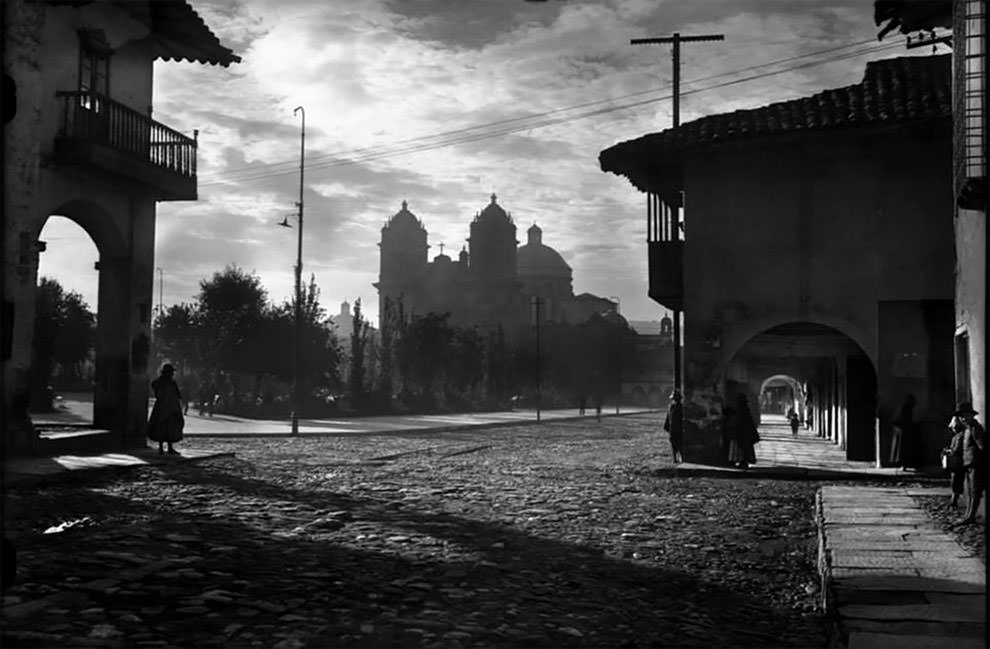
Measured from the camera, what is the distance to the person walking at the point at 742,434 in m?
18.5

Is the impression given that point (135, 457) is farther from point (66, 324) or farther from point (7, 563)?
point (66, 324)

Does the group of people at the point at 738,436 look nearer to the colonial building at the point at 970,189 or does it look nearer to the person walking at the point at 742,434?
the person walking at the point at 742,434

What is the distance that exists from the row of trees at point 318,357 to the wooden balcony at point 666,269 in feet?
55.1

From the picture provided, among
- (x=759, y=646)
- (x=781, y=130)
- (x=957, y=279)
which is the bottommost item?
(x=759, y=646)

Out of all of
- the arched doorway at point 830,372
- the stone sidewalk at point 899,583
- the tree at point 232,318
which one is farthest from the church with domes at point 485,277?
the stone sidewalk at point 899,583

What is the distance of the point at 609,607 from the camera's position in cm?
672

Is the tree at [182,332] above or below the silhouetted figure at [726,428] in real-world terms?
above

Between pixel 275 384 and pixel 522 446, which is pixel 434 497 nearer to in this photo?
pixel 522 446

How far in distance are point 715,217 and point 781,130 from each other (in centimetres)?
209

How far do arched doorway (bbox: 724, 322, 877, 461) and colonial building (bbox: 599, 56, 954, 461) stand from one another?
1651 millimetres

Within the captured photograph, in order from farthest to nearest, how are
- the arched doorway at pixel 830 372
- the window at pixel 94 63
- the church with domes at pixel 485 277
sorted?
the church with domes at pixel 485 277 < the arched doorway at pixel 830 372 < the window at pixel 94 63

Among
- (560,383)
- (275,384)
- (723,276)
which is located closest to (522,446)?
(723,276)

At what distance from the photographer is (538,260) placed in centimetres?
11019

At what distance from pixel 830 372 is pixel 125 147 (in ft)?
78.0
